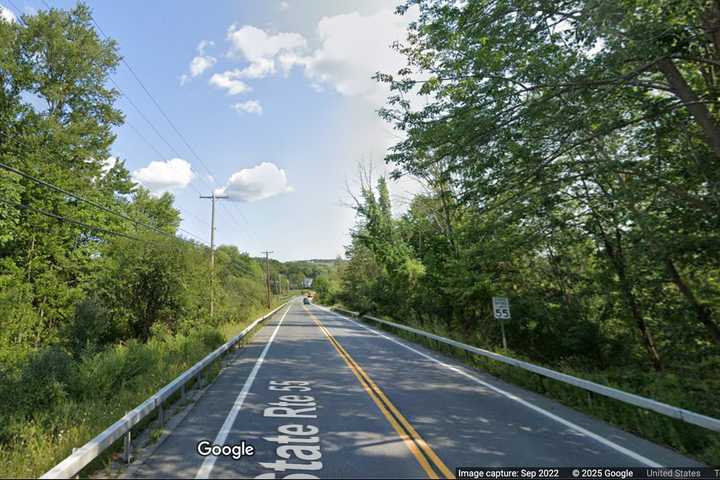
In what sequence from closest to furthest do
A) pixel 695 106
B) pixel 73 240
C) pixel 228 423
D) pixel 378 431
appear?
pixel 378 431
pixel 228 423
pixel 695 106
pixel 73 240

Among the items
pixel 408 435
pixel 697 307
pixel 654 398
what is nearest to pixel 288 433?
pixel 408 435

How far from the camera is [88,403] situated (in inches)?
278

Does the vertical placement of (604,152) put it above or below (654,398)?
above

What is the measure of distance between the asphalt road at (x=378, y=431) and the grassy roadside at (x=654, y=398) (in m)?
0.31

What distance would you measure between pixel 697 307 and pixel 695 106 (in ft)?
16.5

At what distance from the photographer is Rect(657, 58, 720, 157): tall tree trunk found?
700 centimetres

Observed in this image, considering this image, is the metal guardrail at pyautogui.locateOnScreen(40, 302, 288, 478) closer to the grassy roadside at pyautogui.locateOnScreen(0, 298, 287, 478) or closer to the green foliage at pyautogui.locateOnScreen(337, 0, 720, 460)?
the grassy roadside at pyautogui.locateOnScreen(0, 298, 287, 478)

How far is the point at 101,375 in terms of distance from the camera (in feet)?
28.7

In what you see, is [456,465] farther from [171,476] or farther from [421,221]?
[421,221]

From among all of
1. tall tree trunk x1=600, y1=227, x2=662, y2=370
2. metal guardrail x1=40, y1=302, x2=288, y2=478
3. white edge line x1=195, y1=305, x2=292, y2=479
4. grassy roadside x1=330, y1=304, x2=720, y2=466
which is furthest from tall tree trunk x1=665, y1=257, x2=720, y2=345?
metal guardrail x1=40, y1=302, x2=288, y2=478

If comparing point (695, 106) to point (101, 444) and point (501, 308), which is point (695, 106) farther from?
point (101, 444)

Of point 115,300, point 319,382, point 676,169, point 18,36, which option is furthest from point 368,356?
point 18,36

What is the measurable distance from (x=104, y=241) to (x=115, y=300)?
9.14 meters

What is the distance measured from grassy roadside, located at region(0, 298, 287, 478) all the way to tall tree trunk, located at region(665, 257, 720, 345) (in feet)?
38.9
